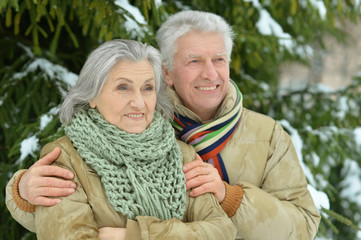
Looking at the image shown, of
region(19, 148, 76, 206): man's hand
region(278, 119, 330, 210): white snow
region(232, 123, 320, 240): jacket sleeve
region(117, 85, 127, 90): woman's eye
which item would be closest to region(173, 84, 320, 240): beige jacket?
region(232, 123, 320, 240): jacket sleeve

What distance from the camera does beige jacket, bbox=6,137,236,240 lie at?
63.1 inches

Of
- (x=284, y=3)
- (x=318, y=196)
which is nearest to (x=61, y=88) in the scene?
(x=318, y=196)

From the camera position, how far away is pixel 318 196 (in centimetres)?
296

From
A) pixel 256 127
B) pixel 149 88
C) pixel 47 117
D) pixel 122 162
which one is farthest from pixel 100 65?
pixel 47 117

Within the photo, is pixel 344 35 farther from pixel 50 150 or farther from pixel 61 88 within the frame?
pixel 50 150

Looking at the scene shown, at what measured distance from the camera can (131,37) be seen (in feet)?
9.20

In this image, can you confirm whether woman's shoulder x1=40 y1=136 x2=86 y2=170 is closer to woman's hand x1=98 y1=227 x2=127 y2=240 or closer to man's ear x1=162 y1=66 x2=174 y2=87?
woman's hand x1=98 y1=227 x2=127 y2=240

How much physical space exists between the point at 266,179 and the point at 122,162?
2.92ft

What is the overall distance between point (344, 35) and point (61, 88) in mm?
3730

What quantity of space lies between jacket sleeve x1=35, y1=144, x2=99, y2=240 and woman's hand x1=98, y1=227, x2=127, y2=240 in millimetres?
24

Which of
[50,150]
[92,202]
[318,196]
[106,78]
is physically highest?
[106,78]

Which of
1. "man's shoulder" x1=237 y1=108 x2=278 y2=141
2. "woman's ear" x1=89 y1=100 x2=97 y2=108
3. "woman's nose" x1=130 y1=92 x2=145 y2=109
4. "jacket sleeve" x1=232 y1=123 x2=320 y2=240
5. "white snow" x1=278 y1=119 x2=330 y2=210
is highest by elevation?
"woman's nose" x1=130 y1=92 x2=145 y2=109

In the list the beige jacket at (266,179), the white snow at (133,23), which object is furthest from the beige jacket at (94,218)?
the white snow at (133,23)

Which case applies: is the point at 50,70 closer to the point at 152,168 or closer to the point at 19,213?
the point at 19,213
